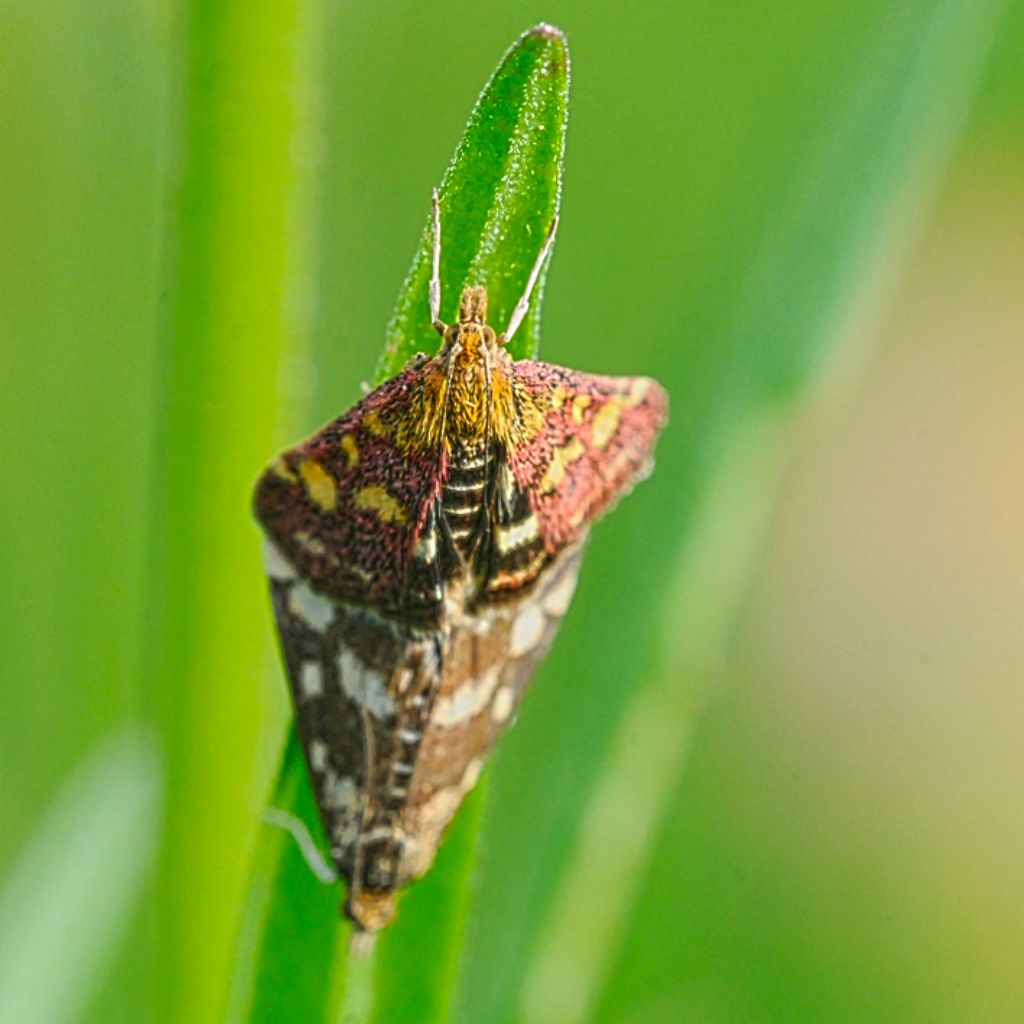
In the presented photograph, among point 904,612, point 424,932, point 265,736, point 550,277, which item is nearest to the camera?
point 424,932

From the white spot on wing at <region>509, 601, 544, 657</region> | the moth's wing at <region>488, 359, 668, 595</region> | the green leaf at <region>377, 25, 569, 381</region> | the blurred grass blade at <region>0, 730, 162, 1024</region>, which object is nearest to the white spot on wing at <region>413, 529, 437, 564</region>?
the moth's wing at <region>488, 359, 668, 595</region>

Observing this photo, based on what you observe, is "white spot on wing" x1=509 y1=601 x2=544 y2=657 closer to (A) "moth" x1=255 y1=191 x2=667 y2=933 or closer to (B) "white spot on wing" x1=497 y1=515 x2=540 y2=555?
(A) "moth" x1=255 y1=191 x2=667 y2=933

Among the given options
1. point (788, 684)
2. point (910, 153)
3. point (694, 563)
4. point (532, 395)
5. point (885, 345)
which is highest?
point (910, 153)

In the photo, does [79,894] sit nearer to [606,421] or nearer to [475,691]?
[475,691]

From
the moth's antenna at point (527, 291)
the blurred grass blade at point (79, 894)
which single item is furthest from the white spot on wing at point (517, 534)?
the blurred grass blade at point (79, 894)

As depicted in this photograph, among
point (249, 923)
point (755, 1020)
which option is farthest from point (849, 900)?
point (249, 923)

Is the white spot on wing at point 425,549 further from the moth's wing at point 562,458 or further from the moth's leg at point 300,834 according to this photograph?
the moth's leg at point 300,834

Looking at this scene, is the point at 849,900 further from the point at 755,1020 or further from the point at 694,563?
the point at 694,563
